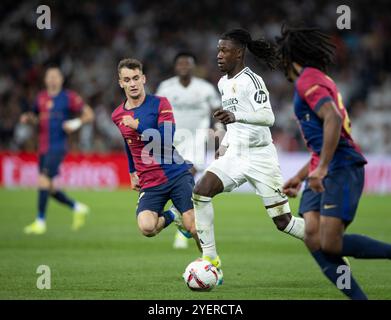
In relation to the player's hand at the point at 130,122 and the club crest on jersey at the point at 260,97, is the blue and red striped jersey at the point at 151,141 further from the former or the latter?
the club crest on jersey at the point at 260,97

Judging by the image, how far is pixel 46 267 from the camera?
388 inches

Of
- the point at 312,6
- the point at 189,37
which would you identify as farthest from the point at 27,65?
the point at 312,6

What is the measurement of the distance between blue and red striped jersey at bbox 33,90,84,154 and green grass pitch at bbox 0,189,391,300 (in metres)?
1.60

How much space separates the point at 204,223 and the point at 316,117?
2.28 metres

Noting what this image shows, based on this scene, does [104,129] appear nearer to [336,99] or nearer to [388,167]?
[388,167]

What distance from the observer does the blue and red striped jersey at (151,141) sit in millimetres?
9156

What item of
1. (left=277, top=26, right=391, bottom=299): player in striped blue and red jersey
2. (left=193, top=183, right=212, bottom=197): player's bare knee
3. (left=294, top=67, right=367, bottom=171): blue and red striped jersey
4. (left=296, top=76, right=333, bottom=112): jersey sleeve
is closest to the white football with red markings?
(left=193, top=183, right=212, bottom=197): player's bare knee

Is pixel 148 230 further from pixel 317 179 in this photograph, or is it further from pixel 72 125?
pixel 72 125

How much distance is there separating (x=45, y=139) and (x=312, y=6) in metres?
15.2

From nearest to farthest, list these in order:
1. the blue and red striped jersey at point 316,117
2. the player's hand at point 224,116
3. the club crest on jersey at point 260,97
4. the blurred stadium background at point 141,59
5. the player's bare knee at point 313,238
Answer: the blue and red striped jersey at point 316,117 < the player's bare knee at point 313,238 < the player's hand at point 224,116 < the club crest on jersey at point 260,97 < the blurred stadium background at point 141,59

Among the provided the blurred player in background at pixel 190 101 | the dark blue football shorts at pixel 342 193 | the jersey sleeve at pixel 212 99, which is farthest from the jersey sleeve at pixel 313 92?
the jersey sleeve at pixel 212 99

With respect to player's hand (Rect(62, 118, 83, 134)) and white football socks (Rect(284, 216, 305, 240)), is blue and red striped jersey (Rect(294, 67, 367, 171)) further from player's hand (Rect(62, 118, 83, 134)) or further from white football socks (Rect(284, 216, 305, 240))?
player's hand (Rect(62, 118, 83, 134))

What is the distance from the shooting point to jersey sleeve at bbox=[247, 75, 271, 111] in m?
8.77

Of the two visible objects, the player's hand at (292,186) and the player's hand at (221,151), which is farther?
the player's hand at (221,151)
